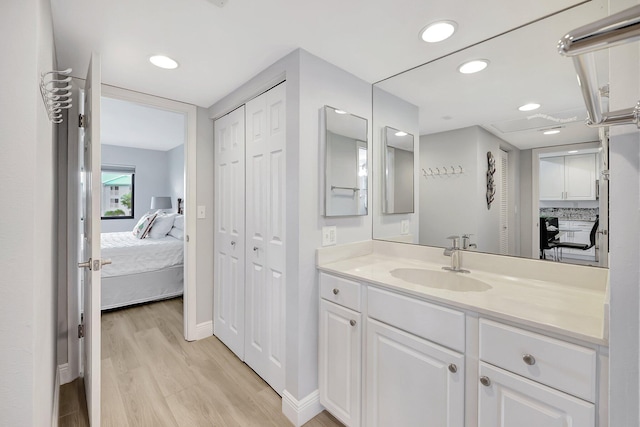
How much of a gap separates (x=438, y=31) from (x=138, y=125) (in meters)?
4.23

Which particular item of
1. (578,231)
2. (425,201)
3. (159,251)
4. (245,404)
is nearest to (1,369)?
(245,404)

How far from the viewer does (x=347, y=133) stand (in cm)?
184

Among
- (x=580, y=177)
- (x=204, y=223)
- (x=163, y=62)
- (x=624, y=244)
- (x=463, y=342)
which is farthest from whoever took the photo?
(x=204, y=223)

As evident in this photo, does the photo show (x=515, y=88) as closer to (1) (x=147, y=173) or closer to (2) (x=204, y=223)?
(2) (x=204, y=223)

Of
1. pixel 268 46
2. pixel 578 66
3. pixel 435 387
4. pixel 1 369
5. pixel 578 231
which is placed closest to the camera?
pixel 578 66

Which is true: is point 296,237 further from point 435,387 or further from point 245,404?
point 245,404

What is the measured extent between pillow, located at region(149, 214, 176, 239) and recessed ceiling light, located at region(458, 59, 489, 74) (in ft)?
13.7

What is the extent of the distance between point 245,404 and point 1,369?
1.34 m

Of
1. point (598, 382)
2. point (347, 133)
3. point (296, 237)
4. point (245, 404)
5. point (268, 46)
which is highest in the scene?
point (268, 46)

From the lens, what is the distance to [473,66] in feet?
5.27

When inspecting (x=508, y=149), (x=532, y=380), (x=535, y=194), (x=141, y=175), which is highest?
(x=141, y=175)

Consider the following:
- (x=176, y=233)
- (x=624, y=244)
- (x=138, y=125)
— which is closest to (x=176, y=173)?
(x=138, y=125)

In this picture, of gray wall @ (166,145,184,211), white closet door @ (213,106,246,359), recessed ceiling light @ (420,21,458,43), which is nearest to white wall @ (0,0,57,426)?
white closet door @ (213,106,246,359)

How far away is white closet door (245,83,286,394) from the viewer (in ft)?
5.97
